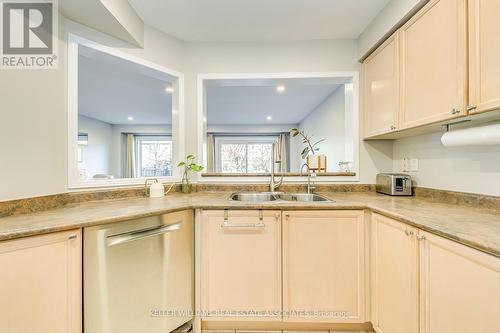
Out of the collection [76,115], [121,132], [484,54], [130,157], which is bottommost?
[130,157]

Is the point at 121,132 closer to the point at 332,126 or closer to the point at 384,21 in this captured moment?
the point at 332,126

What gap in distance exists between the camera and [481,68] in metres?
1.06

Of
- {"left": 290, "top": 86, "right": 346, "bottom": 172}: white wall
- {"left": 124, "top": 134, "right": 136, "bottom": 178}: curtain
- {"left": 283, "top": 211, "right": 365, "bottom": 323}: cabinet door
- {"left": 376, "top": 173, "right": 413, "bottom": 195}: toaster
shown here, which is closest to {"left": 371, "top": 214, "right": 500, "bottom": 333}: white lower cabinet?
{"left": 283, "top": 211, "right": 365, "bottom": 323}: cabinet door

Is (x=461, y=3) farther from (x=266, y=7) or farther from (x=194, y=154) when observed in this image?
(x=194, y=154)

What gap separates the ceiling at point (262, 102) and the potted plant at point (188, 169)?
1173mm

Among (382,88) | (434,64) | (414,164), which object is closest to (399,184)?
(414,164)

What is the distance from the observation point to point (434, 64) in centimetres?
132

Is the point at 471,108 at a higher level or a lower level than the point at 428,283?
higher

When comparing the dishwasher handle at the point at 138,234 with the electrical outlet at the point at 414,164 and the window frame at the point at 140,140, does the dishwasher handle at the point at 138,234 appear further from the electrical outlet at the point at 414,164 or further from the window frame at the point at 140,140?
the window frame at the point at 140,140

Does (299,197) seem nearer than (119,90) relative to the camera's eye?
Yes

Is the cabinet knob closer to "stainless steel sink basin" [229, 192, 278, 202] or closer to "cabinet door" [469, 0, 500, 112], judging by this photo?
"cabinet door" [469, 0, 500, 112]

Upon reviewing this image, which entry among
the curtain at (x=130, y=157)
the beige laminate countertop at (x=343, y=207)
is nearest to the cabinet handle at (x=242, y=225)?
the beige laminate countertop at (x=343, y=207)

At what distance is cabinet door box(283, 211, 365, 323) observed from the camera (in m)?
1.51

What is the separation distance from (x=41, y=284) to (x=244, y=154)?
18.5ft
